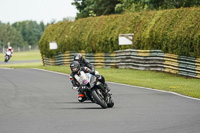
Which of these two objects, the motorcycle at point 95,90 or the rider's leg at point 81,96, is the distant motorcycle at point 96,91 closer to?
the motorcycle at point 95,90

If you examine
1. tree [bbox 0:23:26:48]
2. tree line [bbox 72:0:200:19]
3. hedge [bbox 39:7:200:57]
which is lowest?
tree [bbox 0:23:26:48]

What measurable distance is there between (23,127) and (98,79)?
3.91 metres

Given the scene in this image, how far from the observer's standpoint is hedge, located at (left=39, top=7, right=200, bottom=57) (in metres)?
26.4

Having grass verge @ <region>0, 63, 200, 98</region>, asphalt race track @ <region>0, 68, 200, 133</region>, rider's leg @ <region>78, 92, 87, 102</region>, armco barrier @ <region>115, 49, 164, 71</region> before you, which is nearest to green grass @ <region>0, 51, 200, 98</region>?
grass verge @ <region>0, 63, 200, 98</region>

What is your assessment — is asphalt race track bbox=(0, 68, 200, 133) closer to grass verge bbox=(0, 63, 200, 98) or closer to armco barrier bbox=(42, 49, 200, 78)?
grass verge bbox=(0, 63, 200, 98)

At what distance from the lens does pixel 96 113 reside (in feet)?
39.2

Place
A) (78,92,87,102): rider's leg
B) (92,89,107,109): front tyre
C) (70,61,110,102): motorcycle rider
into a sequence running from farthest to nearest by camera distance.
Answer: (78,92,87,102): rider's leg, (70,61,110,102): motorcycle rider, (92,89,107,109): front tyre

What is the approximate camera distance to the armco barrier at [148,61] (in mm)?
25938

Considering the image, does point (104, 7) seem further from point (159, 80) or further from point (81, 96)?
point (81, 96)

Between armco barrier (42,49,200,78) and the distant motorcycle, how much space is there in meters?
12.4

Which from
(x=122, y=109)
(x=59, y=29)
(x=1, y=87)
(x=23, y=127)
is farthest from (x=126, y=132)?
(x=59, y=29)

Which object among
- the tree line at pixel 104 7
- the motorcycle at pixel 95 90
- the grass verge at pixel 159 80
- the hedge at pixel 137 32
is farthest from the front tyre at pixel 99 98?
the tree line at pixel 104 7

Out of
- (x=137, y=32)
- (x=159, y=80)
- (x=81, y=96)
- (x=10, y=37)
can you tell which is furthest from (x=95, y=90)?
(x=10, y=37)

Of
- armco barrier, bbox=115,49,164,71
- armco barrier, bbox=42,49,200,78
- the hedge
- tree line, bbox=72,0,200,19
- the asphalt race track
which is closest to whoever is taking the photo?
the asphalt race track
